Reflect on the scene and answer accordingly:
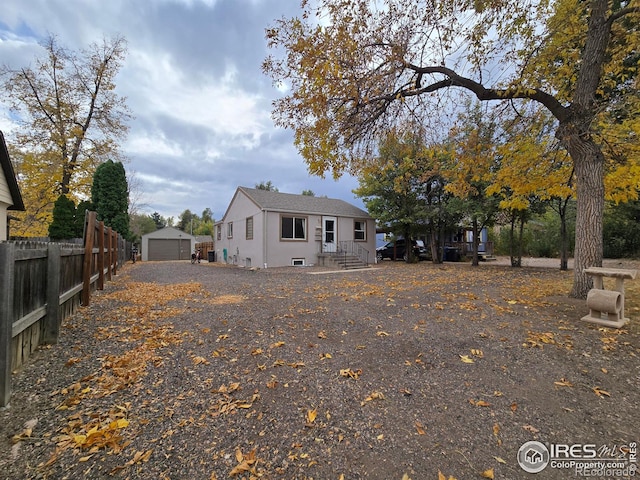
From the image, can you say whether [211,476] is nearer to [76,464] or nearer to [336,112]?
[76,464]

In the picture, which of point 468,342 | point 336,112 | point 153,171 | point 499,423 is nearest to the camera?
point 499,423

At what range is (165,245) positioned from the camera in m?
30.2

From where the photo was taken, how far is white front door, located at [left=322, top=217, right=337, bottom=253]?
55.5 feet

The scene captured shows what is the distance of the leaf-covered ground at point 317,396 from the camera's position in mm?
1935

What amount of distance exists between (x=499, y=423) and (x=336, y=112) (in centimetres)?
596

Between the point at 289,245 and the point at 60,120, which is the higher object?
the point at 60,120

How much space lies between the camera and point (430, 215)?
15.6 metres

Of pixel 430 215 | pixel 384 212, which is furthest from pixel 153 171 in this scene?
pixel 430 215

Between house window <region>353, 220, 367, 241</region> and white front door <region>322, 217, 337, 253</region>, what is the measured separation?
1793 millimetres

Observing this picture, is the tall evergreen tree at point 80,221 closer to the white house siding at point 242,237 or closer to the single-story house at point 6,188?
the single-story house at point 6,188

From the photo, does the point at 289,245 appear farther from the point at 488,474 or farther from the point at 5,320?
the point at 488,474

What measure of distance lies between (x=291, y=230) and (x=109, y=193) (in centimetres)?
1176

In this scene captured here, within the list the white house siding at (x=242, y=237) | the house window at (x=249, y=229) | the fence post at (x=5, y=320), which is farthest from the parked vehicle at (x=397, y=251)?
the fence post at (x=5, y=320)

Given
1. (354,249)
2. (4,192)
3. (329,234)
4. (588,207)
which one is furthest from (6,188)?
(588,207)
